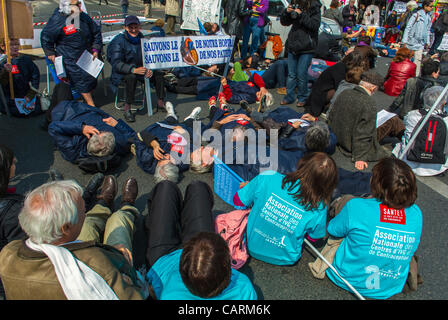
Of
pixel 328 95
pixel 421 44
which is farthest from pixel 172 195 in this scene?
pixel 421 44

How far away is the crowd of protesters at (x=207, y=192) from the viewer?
158 cm

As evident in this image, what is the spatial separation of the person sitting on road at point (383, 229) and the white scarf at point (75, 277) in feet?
5.63

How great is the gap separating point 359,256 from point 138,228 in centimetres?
205

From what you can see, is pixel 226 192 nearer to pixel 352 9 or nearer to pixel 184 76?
pixel 184 76

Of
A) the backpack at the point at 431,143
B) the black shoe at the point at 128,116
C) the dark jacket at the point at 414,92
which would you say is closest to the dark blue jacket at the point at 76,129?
the black shoe at the point at 128,116

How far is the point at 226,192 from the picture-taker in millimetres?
3572

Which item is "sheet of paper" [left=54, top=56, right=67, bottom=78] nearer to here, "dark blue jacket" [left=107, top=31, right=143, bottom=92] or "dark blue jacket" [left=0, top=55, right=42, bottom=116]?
"dark blue jacket" [left=0, top=55, right=42, bottom=116]

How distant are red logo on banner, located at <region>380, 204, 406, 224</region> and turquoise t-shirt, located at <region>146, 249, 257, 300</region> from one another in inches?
42.9

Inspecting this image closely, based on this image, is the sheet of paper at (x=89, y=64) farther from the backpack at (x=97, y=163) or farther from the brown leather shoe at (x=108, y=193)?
the brown leather shoe at (x=108, y=193)

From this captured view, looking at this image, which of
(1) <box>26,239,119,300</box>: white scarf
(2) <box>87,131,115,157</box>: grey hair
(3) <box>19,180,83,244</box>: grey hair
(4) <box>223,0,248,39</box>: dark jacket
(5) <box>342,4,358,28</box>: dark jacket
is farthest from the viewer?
(5) <box>342,4,358,28</box>: dark jacket

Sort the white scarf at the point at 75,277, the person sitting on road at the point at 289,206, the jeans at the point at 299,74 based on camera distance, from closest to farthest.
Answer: the white scarf at the point at 75,277, the person sitting on road at the point at 289,206, the jeans at the point at 299,74

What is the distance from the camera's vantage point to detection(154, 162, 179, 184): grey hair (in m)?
3.63

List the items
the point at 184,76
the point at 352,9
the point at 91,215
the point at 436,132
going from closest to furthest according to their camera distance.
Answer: the point at 91,215 → the point at 436,132 → the point at 184,76 → the point at 352,9

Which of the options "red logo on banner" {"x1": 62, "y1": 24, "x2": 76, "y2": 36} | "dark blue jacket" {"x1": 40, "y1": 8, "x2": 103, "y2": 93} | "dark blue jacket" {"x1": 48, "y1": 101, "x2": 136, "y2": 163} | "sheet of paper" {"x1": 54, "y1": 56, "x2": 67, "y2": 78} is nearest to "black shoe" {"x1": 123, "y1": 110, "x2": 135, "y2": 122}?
"dark blue jacket" {"x1": 40, "y1": 8, "x2": 103, "y2": 93}
